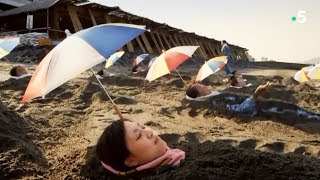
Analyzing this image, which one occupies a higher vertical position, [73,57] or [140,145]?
[73,57]

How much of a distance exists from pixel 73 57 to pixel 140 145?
1410 mm

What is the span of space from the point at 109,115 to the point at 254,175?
4319 mm

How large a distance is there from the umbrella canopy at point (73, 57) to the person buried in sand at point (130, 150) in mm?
916

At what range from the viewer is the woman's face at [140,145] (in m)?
2.83

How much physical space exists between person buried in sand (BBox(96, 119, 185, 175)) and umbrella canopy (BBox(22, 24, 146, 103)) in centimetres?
92

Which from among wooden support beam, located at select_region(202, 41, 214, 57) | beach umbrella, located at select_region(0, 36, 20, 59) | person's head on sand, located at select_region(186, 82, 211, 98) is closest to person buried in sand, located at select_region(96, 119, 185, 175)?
person's head on sand, located at select_region(186, 82, 211, 98)

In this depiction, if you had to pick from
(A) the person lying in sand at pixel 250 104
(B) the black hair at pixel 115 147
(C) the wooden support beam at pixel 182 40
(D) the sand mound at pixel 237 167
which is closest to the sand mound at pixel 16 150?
(D) the sand mound at pixel 237 167

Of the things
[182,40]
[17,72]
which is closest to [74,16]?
[17,72]

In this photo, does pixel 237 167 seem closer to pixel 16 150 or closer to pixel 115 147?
pixel 115 147

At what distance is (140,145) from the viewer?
2.85 m

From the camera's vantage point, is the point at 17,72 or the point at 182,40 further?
the point at 182,40

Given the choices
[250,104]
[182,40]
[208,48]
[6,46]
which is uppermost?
[6,46]

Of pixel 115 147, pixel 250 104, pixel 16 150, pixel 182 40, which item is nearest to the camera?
pixel 115 147

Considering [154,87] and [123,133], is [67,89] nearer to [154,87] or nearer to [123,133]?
[154,87]
